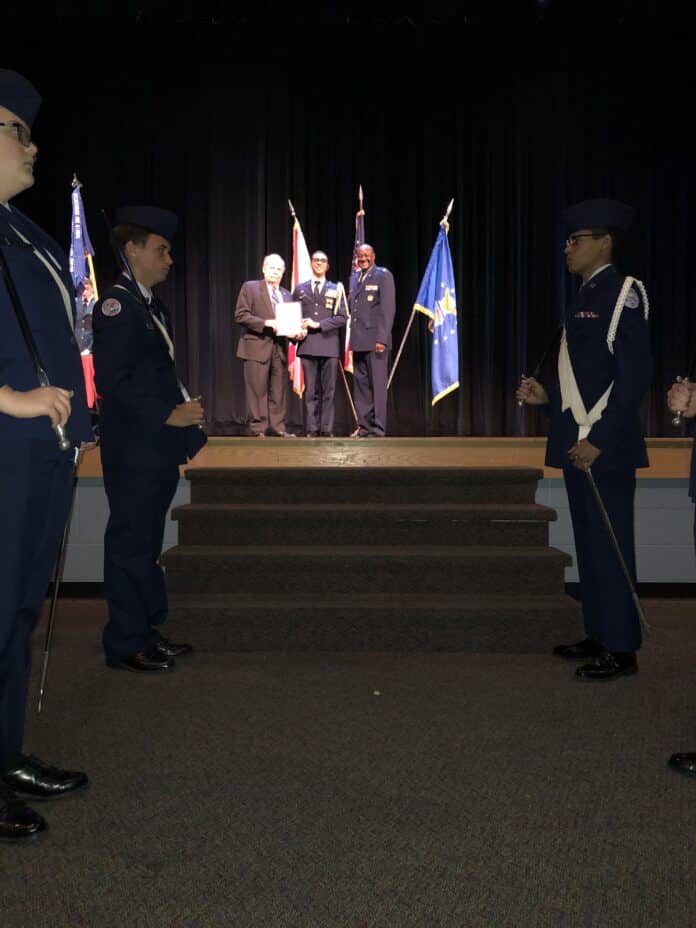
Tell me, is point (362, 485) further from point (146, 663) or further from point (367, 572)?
point (146, 663)

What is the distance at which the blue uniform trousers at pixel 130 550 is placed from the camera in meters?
2.73

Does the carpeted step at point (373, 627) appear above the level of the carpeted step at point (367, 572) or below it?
below

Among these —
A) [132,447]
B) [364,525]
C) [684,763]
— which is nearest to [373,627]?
[364,525]

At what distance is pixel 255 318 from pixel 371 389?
1033mm

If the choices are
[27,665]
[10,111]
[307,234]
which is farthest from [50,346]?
[307,234]

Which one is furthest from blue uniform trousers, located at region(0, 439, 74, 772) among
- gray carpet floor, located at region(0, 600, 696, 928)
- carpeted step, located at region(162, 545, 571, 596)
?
A: carpeted step, located at region(162, 545, 571, 596)

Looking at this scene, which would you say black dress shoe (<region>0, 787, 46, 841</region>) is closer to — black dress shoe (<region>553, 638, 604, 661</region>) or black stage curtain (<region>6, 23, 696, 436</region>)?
black dress shoe (<region>553, 638, 604, 661</region>)

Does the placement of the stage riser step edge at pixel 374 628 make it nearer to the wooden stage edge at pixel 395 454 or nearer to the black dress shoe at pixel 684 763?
the wooden stage edge at pixel 395 454

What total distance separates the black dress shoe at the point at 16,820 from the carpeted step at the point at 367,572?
65.0 inches

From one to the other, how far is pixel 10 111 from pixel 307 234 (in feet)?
19.8

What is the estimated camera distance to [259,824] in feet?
5.45

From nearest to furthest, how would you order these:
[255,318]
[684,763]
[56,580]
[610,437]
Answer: [684,763] < [56,580] < [610,437] < [255,318]

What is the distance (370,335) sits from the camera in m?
6.37

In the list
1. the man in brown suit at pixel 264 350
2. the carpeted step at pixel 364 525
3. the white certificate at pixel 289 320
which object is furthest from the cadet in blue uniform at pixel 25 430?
the man in brown suit at pixel 264 350
